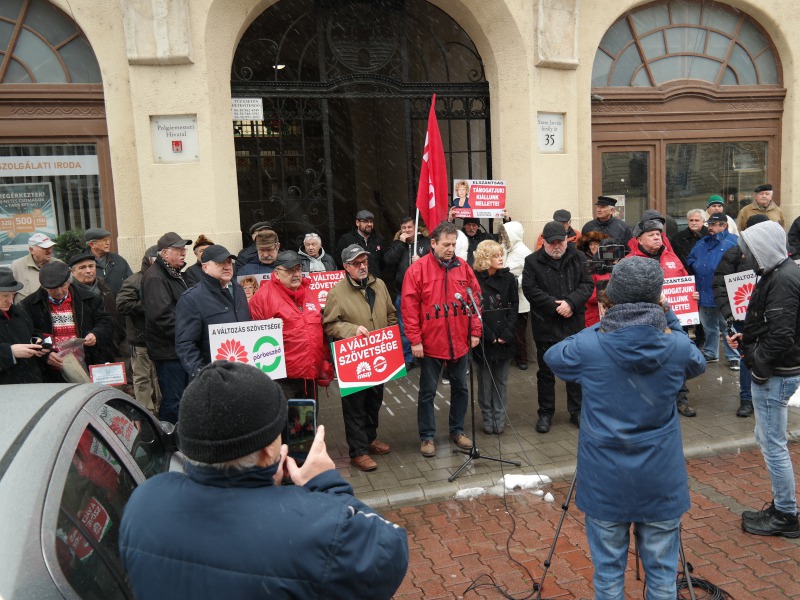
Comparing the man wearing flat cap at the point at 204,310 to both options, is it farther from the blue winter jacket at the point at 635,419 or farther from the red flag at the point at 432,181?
the blue winter jacket at the point at 635,419

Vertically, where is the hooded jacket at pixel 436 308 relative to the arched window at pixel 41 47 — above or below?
below

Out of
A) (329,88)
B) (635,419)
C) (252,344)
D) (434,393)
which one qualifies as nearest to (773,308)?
(635,419)

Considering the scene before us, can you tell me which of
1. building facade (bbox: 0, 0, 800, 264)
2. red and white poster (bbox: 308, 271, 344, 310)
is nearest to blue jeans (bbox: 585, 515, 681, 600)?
red and white poster (bbox: 308, 271, 344, 310)

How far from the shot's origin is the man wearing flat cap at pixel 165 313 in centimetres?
638

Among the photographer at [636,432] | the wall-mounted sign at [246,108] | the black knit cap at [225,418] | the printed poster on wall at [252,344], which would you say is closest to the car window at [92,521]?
the black knit cap at [225,418]

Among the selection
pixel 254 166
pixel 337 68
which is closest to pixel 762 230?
pixel 337 68

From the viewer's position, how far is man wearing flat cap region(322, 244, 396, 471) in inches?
244

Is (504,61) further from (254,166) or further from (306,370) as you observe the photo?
(306,370)

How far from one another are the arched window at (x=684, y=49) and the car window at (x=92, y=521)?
990 centimetres

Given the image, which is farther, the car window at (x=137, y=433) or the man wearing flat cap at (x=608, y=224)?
the man wearing flat cap at (x=608, y=224)

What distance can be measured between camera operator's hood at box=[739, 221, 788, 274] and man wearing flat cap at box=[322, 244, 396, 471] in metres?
3.08

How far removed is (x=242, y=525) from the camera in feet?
5.82

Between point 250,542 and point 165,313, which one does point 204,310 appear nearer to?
point 165,313

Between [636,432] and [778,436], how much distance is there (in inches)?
79.0
